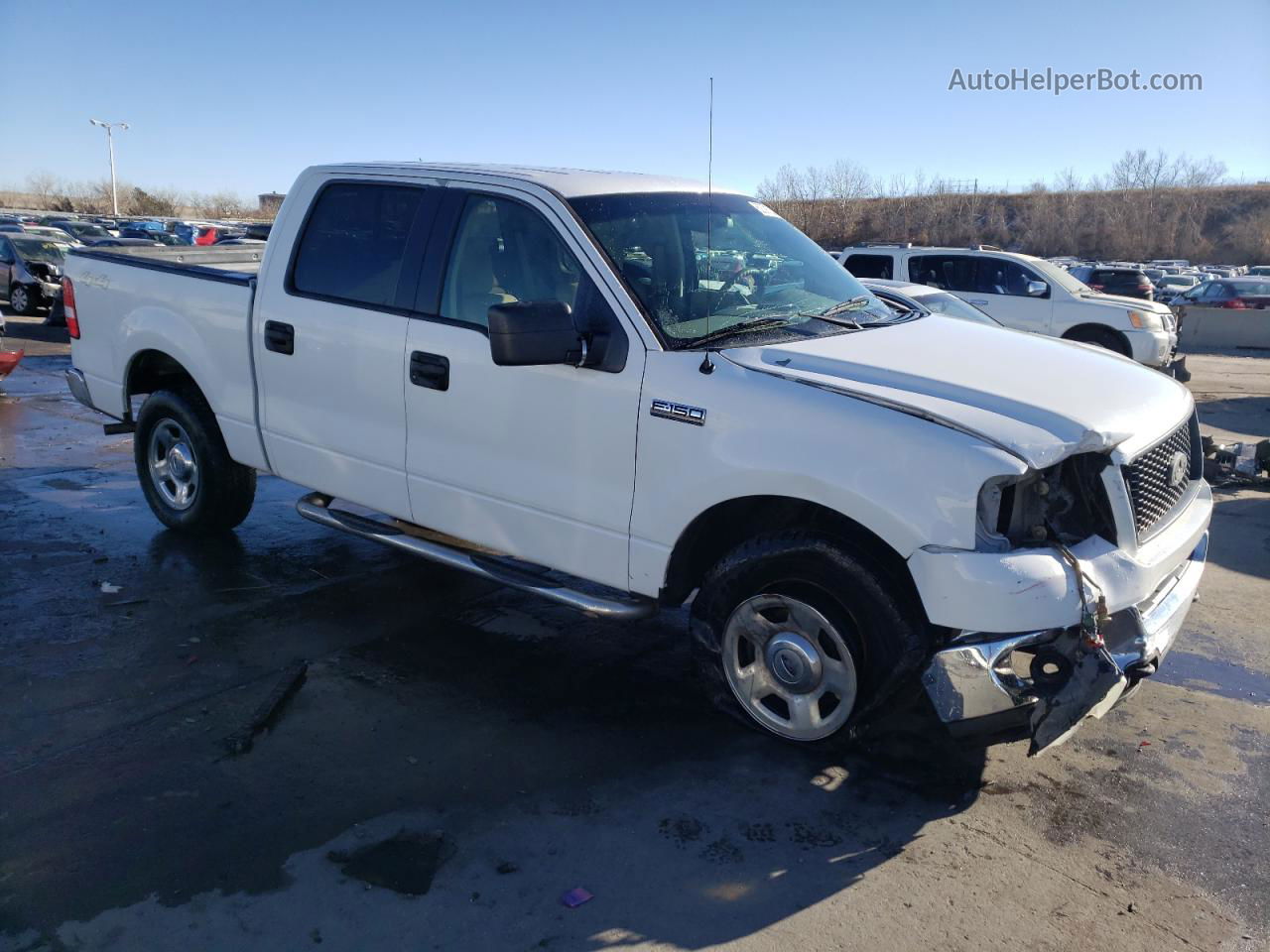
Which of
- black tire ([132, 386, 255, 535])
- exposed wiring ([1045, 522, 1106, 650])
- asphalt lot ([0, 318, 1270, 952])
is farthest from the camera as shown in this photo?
black tire ([132, 386, 255, 535])

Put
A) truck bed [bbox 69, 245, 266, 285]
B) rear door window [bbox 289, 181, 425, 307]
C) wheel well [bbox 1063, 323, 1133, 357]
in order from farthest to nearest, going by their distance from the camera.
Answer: wheel well [bbox 1063, 323, 1133, 357]
truck bed [bbox 69, 245, 266, 285]
rear door window [bbox 289, 181, 425, 307]

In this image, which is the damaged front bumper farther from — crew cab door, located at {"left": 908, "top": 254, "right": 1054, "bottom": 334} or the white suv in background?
crew cab door, located at {"left": 908, "top": 254, "right": 1054, "bottom": 334}

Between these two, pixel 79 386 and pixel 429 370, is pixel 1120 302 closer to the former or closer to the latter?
pixel 429 370

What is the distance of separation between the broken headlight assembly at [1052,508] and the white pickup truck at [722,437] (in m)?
0.01

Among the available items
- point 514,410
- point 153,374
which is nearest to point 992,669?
point 514,410

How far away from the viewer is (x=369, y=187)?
5113mm

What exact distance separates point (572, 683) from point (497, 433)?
1.15 m

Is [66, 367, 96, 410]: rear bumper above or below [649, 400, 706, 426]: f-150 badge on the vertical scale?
below

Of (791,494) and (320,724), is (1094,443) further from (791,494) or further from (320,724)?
(320,724)

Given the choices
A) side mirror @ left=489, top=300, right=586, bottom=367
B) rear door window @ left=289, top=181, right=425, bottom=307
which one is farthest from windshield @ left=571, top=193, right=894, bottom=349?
rear door window @ left=289, top=181, right=425, bottom=307

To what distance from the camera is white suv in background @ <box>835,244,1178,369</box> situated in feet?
48.1

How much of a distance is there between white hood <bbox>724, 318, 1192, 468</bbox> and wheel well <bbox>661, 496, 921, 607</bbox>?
18.8 inches

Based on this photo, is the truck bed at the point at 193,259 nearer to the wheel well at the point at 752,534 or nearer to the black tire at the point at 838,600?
the wheel well at the point at 752,534

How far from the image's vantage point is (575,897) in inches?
123
